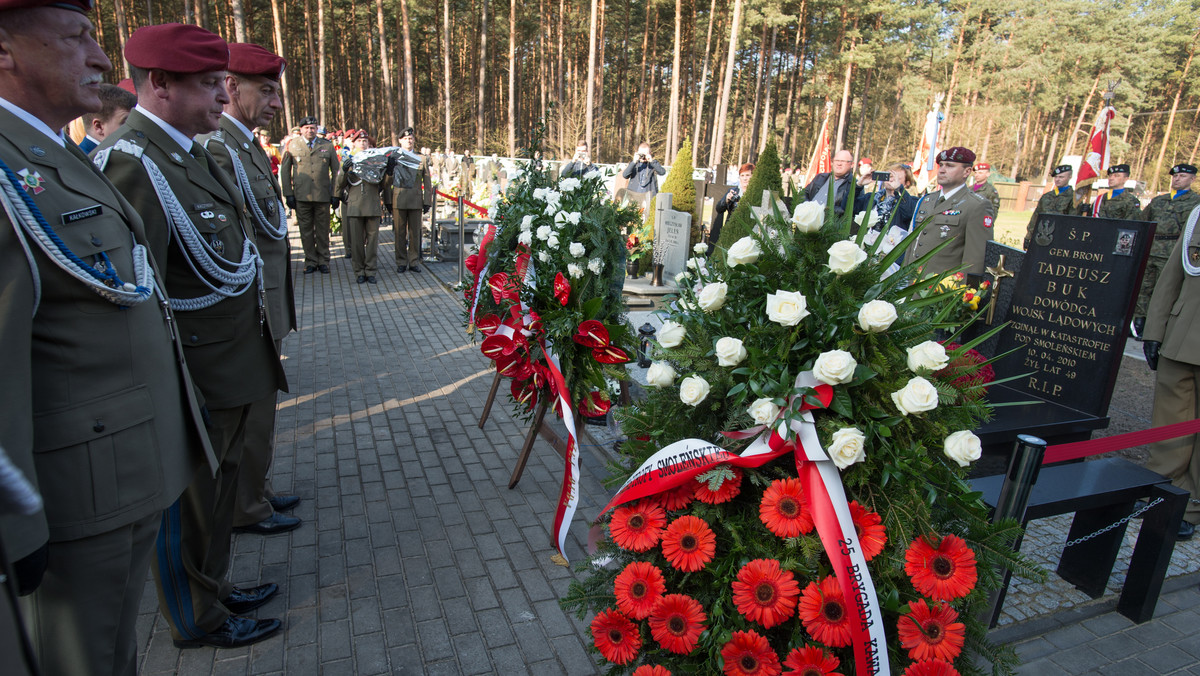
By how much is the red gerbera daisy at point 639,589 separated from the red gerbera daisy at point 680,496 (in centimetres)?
18

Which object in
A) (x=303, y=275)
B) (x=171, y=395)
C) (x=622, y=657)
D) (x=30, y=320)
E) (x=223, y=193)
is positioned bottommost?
(x=303, y=275)

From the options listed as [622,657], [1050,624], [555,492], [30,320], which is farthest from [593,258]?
[1050,624]

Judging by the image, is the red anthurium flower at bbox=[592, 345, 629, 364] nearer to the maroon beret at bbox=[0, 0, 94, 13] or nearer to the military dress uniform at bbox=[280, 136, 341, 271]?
the maroon beret at bbox=[0, 0, 94, 13]

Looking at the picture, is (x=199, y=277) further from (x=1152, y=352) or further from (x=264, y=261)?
(x=1152, y=352)

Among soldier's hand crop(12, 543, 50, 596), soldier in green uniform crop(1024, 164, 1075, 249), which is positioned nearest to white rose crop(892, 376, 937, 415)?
soldier's hand crop(12, 543, 50, 596)

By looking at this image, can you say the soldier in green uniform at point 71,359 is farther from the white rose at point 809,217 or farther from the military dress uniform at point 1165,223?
the military dress uniform at point 1165,223

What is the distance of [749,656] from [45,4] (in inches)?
88.7

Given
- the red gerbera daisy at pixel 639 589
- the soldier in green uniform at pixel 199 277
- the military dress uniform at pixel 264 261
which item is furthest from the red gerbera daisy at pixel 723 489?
the military dress uniform at pixel 264 261

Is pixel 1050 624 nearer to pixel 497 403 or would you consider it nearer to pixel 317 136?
pixel 497 403

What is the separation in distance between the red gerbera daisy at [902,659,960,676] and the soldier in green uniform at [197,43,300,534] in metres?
2.76

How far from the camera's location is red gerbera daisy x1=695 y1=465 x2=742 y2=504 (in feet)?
6.08

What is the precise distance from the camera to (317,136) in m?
10.3

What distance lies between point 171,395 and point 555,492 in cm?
257

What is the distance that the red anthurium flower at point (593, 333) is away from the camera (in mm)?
3420
